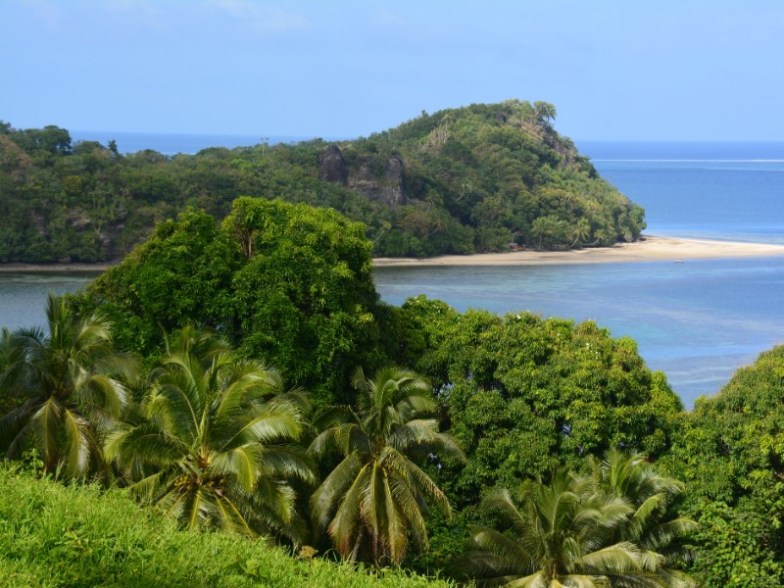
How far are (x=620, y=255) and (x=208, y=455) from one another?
73741 mm

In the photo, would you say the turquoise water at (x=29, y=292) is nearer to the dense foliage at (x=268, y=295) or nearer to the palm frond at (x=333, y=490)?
the dense foliage at (x=268, y=295)

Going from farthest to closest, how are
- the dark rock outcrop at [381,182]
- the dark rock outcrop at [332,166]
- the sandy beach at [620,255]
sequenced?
the dark rock outcrop at [332,166] < the dark rock outcrop at [381,182] < the sandy beach at [620,255]

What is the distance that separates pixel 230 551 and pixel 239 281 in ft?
37.9

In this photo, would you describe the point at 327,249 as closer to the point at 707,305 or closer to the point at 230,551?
the point at 230,551

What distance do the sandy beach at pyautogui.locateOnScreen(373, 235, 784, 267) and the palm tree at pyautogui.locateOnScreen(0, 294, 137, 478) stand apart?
Answer: 5994 cm

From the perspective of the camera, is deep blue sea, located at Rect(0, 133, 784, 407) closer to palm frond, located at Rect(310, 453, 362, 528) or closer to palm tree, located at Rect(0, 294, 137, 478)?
palm frond, located at Rect(310, 453, 362, 528)

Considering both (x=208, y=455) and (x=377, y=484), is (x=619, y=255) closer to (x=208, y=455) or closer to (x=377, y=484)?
(x=377, y=484)

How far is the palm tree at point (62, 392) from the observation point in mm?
15422

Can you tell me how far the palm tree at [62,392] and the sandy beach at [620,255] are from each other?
59.9 metres

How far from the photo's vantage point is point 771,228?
104 metres

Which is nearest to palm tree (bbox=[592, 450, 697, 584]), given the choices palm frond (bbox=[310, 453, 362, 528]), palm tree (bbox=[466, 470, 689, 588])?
palm tree (bbox=[466, 470, 689, 588])

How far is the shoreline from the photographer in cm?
8000

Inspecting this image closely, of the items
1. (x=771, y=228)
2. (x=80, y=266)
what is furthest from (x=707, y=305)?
(x=771, y=228)

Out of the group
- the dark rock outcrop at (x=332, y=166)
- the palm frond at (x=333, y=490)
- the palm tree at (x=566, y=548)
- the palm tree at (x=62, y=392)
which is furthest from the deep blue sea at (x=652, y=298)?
the palm tree at (x=62, y=392)
